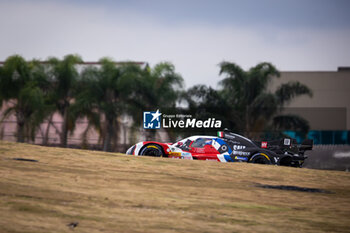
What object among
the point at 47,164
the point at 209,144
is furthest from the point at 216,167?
the point at 47,164

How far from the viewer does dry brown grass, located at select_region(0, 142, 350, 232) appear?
7.23m

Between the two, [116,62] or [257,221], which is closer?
[257,221]

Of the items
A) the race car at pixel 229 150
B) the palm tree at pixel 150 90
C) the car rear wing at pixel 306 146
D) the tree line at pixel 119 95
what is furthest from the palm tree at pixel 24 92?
the car rear wing at pixel 306 146

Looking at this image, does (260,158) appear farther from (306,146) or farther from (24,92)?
(24,92)

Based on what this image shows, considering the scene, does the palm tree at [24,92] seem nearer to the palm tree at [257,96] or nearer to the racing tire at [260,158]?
the palm tree at [257,96]

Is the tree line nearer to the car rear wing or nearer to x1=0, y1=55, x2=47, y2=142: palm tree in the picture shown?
x1=0, y1=55, x2=47, y2=142: palm tree

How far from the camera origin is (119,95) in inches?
1289

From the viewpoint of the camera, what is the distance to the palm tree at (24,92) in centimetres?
3322

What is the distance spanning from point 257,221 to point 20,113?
28446mm

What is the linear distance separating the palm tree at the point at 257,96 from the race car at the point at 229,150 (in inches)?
512

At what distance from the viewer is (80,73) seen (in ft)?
114

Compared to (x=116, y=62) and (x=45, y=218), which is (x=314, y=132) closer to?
(x=116, y=62)

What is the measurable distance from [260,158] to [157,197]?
22.6 feet

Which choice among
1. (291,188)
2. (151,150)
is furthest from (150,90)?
(291,188)
